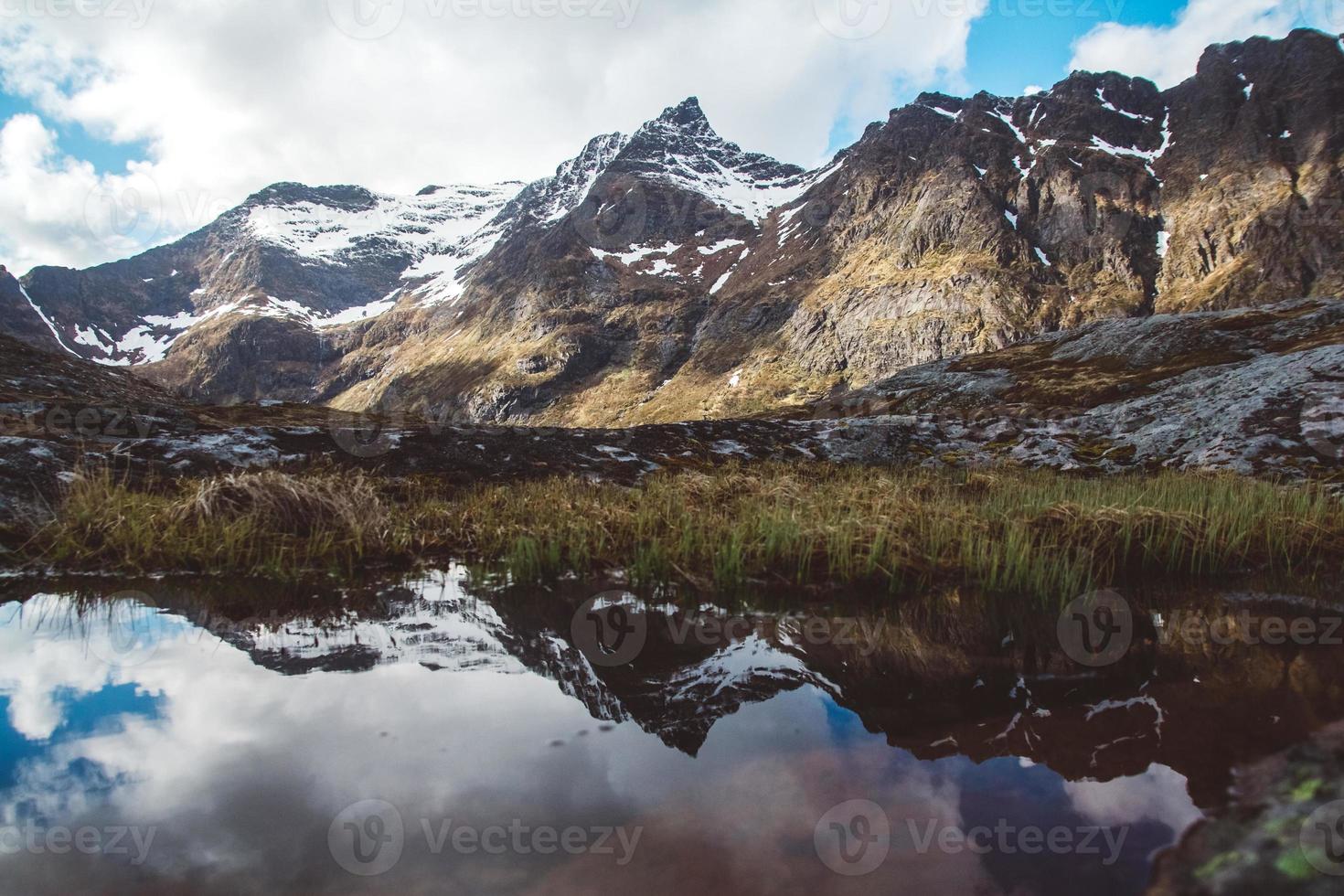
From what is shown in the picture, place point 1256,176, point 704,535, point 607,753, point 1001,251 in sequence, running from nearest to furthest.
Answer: point 607,753 < point 704,535 < point 1001,251 < point 1256,176

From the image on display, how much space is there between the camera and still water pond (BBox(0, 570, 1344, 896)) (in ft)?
5.13

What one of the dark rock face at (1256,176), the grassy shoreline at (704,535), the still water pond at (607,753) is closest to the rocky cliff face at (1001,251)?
the dark rock face at (1256,176)

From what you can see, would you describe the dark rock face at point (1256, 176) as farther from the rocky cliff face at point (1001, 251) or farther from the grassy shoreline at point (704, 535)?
the grassy shoreline at point (704, 535)

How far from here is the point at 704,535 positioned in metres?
5.18

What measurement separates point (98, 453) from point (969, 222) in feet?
594

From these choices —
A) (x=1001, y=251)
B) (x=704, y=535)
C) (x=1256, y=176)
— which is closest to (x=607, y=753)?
(x=704, y=535)

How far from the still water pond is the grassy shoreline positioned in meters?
1.13

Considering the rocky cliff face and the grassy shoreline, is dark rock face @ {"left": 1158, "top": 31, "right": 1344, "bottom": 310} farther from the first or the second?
the grassy shoreline

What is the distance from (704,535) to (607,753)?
310 centimetres

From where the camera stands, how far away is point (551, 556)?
15.4ft

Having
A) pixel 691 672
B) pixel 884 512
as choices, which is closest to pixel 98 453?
pixel 691 672

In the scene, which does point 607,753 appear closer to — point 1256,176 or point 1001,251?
point 1001,251

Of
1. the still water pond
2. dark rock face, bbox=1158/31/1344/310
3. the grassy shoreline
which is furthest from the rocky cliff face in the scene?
the still water pond

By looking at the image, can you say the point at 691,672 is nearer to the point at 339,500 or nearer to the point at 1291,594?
the point at 339,500
